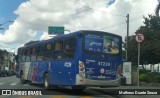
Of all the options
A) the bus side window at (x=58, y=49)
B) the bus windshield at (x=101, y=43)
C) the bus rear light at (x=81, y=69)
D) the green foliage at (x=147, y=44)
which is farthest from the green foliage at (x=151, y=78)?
the green foliage at (x=147, y=44)

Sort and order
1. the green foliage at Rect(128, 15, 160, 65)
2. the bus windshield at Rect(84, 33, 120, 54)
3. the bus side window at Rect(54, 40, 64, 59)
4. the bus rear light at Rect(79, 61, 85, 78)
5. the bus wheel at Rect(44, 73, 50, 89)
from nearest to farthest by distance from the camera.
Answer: the bus rear light at Rect(79, 61, 85, 78) → the bus windshield at Rect(84, 33, 120, 54) → the bus side window at Rect(54, 40, 64, 59) → the bus wheel at Rect(44, 73, 50, 89) → the green foliage at Rect(128, 15, 160, 65)

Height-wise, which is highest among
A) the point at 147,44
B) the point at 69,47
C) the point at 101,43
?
the point at 147,44

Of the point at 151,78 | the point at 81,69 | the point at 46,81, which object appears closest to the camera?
the point at 81,69

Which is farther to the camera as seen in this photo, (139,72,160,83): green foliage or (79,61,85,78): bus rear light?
(139,72,160,83): green foliage

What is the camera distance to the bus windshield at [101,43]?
2116 cm

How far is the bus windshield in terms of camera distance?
21156 mm

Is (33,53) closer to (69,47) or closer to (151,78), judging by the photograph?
(69,47)

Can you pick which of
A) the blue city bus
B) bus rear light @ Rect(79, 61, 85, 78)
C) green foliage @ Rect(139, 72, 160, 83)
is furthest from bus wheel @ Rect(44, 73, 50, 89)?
green foliage @ Rect(139, 72, 160, 83)

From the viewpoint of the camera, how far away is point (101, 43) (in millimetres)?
21391

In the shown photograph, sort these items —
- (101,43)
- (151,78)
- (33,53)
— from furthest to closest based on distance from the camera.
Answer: (151,78)
(33,53)
(101,43)

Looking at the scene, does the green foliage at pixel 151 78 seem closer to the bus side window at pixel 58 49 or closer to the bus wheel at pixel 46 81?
the bus wheel at pixel 46 81

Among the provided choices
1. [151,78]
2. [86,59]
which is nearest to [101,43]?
[86,59]

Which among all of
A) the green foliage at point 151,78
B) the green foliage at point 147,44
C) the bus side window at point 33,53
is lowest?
the green foliage at point 151,78

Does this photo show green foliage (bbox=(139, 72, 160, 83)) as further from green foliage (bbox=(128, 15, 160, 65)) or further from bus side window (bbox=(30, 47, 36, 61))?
green foliage (bbox=(128, 15, 160, 65))
